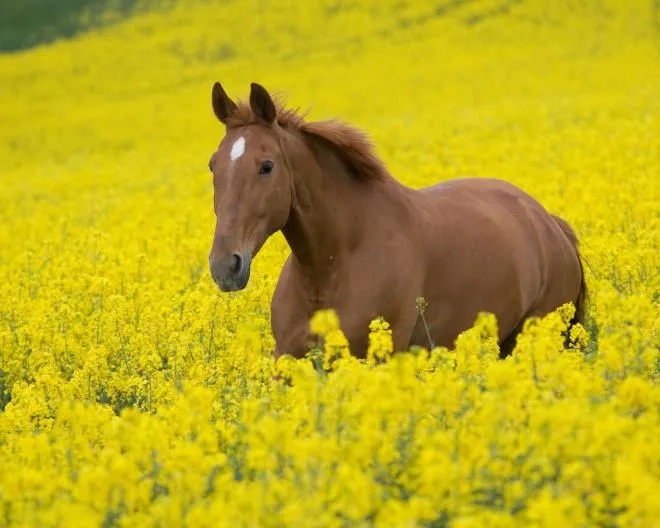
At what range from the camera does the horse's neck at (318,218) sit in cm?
652

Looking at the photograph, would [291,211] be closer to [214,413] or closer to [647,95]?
[214,413]

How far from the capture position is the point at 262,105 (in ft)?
20.9

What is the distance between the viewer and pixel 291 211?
6.55m

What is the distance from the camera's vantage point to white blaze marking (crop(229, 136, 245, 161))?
6191mm

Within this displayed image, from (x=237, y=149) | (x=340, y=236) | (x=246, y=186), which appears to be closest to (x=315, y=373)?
(x=246, y=186)

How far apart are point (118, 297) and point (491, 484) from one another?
444cm

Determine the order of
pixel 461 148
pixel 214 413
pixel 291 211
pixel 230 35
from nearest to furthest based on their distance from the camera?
pixel 214 413, pixel 291 211, pixel 461 148, pixel 230 35

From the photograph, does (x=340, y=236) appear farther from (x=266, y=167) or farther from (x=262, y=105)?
(x=262, y=105)

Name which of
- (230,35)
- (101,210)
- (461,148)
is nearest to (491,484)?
(101,210)

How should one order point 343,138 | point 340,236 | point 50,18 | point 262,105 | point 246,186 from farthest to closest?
point 50,18 < point 343,138 < point 340,236 < point 262,105 < point 246,186

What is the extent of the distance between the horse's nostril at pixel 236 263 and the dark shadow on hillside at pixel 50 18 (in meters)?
43.9

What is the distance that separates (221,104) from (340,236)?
93cm

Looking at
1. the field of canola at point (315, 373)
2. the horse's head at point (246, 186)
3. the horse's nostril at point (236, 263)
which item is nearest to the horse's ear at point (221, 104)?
the horse's head at point (246, 186)

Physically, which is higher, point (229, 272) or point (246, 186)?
point (246, 186)
